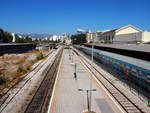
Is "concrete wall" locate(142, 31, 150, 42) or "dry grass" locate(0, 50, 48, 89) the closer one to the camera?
"dry grass" locate(0, 50, 48, 89)

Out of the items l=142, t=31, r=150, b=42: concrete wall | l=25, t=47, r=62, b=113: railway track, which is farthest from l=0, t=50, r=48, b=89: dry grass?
l=142, t=31, r=150, b=42: concrete wall

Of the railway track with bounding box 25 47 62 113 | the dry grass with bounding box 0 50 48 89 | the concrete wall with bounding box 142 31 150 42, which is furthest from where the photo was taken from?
the concrete wall with bounding box 142 31 150 42

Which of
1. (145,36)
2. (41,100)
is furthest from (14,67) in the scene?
(145,36)

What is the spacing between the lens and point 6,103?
50.1 ft

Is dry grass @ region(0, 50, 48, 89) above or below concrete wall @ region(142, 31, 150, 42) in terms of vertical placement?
below

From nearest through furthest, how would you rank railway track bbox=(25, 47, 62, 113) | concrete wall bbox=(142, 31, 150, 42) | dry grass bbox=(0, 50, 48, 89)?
railway track bbox=(25, 47, 62, 113) → dry grass bbox=(0, 50, 48, 89) → concrete wall bbox=(142, 31, 150, 42)

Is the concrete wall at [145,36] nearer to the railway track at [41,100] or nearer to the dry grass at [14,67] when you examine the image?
the dry grass at [14,67]

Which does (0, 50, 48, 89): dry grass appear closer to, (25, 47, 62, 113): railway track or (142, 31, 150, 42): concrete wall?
(25, 47, 62, 113): railway track

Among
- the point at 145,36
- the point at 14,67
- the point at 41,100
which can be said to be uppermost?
the point at 145,36

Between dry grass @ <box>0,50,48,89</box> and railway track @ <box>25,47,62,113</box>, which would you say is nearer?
railway track @ <box>25,47,62,113</box>

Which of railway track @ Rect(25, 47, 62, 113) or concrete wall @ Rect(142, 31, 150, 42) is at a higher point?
concrete wall @ Rect(142, 31, 150, 42)

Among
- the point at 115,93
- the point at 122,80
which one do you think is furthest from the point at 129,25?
the point at 115,93

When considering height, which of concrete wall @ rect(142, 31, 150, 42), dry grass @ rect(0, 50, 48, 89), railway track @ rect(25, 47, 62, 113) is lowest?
A: dry grass @ rect(0, 50, 48, 89)

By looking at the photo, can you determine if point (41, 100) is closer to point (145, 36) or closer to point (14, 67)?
point (14, 67)
